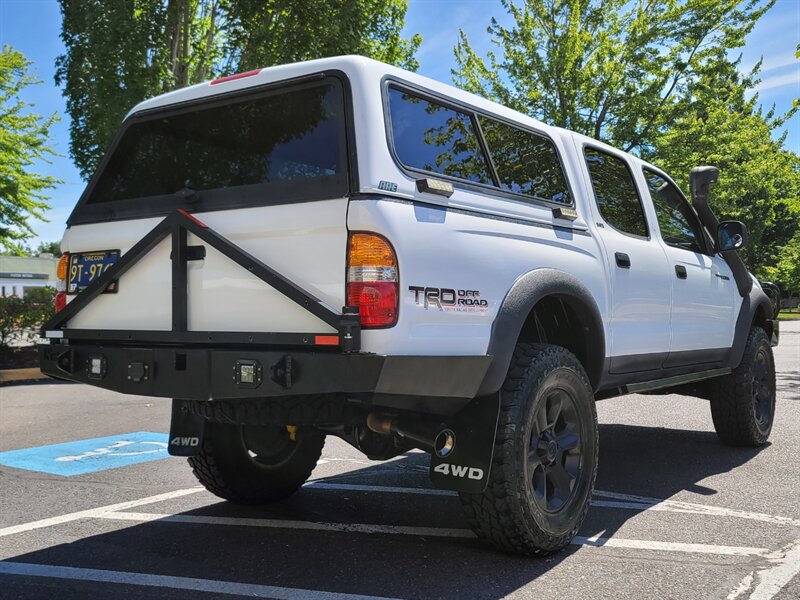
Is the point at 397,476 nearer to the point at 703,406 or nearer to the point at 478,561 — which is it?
the point at 478,561

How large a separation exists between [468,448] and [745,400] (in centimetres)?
369

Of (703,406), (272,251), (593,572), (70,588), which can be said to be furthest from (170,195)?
(703,406)

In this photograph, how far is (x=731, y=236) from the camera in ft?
19.7

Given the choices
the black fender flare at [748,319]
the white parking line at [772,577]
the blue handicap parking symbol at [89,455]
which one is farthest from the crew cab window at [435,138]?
the blue handicap parking symbol at [89,455]

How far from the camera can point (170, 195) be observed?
12.5 feet

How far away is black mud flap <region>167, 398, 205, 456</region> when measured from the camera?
4223mm

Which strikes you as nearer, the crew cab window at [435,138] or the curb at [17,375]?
the crew cab window at [435,138]

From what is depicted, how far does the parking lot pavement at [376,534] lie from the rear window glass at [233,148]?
1.77 meters

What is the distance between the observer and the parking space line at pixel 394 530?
12.7 feet

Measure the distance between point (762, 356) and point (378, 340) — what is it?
4.74 m

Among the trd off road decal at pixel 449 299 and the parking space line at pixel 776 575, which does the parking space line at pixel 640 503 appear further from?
the trd off road decal at pixel 449 299

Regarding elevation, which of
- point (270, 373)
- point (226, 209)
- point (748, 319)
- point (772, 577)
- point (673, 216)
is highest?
point (673, 216)

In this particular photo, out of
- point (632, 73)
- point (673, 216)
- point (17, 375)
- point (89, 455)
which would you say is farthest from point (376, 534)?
point (632, 73)

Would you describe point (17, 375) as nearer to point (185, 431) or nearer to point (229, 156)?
point (185, 431)
